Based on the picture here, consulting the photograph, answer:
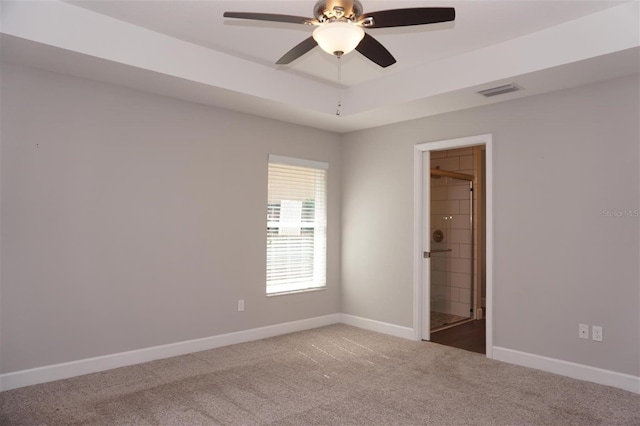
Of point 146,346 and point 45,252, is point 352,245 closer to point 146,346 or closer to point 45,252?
point 146,346

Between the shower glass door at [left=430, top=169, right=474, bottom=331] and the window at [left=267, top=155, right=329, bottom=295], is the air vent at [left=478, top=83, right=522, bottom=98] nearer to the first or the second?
the shower glass door at [left=430, top=169, right=474, bottom=331]

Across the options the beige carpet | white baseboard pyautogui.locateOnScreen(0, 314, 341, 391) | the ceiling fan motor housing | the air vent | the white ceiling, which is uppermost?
the white ceiling

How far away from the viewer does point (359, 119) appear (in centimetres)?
473

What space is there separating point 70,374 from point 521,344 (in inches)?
151

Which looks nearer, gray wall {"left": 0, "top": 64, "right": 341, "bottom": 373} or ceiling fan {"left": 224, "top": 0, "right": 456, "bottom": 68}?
ceiling fan {"left": 224, "top": 0, "right": 456, "bottom": 68}

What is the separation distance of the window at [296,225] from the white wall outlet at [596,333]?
2.87 m

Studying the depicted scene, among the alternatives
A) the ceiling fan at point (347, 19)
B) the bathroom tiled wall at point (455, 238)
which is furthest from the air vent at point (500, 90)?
the bathroom tiled wall at point (455, 238)

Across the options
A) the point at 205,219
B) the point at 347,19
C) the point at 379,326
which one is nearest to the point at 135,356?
the point at 205,219

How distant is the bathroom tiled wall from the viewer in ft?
18.5

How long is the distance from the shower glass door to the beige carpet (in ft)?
5.71

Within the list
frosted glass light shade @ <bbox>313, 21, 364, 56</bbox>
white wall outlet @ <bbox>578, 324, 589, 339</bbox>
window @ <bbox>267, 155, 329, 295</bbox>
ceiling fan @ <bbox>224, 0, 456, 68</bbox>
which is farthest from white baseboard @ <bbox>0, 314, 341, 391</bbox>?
frosted glass light shade @ <bbox>313, 21, 364, 56</bbox>

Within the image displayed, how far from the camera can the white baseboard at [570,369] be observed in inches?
125

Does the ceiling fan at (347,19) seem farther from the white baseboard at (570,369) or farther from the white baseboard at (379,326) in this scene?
the white baseboard at (379,326)

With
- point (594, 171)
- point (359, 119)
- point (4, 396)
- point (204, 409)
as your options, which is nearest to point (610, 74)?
point (594, 171)
